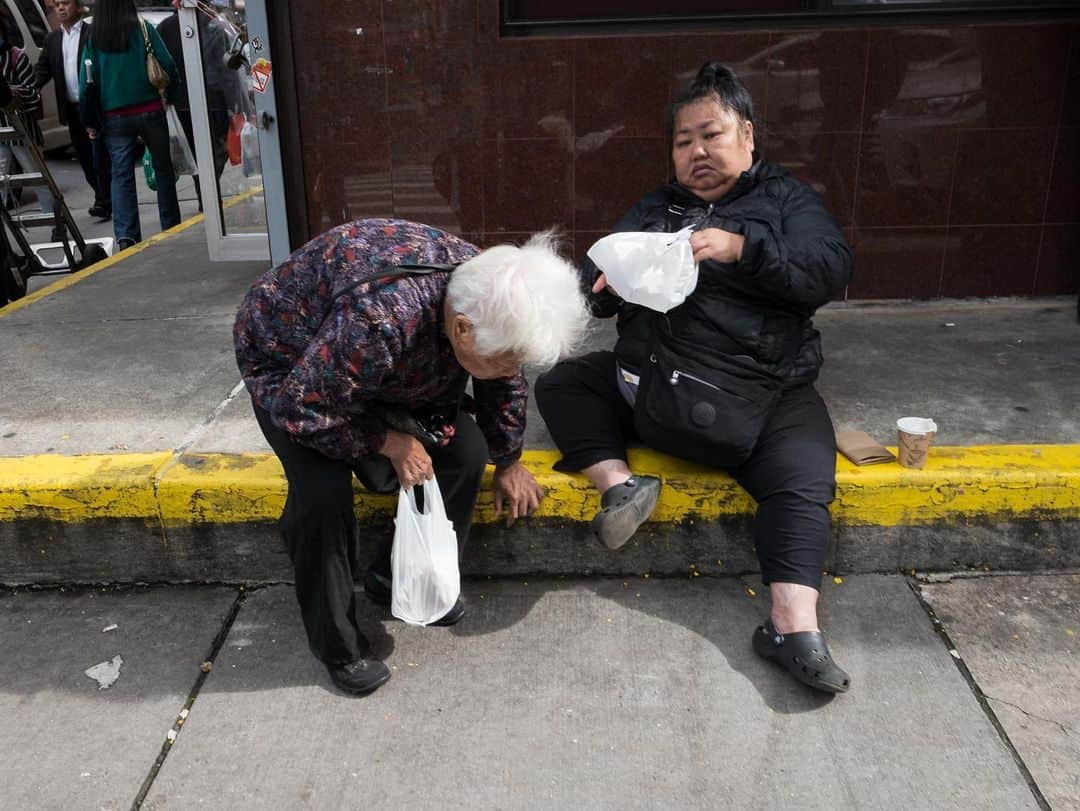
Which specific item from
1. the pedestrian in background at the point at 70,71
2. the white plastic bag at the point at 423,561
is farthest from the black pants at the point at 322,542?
the pedestrian in background at the point at 70,71

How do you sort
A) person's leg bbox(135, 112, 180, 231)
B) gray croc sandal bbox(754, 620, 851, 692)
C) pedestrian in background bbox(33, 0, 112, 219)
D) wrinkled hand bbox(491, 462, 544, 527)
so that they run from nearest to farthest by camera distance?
gray croc sandal bbox(754, 620, 851, 692)
wrinkled hand bbox(491, 462, 544, 527)
person's leg bbox(135, 112, 180, 231)
pedestrian in background bbox(33, 0, 112, 219)

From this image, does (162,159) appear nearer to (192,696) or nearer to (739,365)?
(192,696)

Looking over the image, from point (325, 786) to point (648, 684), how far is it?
32.5 inches

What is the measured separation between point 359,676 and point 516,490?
2.17ft

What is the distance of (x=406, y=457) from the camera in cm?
244

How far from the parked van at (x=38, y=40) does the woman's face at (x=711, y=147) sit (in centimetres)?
873

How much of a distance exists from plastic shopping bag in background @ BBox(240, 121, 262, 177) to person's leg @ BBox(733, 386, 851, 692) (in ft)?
12.6

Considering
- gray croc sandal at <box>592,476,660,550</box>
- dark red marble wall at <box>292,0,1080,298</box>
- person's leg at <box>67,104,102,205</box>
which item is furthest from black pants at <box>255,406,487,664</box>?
person's leg at <box>67,104,102,205</box>

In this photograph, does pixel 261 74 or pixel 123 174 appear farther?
pixel 123 174

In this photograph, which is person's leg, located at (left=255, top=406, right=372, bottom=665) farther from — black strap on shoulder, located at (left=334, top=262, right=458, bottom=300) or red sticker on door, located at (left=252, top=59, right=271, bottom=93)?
red sticker on door, located at (left=252, top=59, right=271, bottom=93)

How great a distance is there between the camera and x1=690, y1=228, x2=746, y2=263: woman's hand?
8.61 ft

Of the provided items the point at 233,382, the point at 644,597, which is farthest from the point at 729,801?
the point at 233,382

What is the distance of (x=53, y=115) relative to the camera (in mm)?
11578

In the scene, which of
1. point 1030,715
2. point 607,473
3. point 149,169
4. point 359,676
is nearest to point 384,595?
point 359,676
